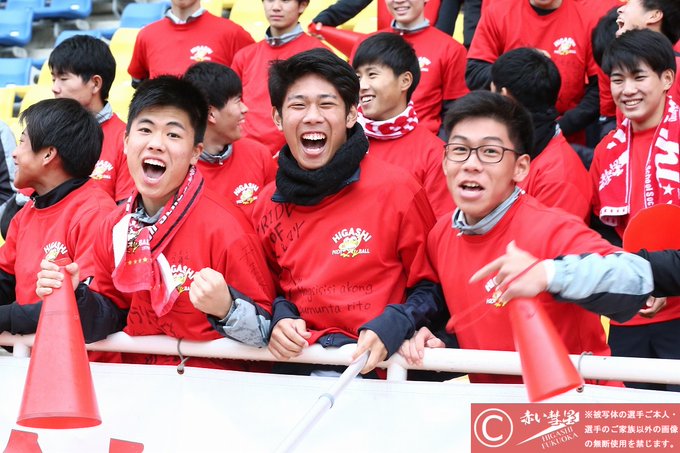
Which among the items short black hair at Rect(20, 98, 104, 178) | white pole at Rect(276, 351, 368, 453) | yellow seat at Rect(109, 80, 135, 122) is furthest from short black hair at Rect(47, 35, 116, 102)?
white pole at Rect(276, 351, 368, 453)

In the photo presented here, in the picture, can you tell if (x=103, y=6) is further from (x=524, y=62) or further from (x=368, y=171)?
(x=368, y=171)

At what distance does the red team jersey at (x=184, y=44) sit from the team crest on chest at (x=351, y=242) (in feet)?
9.70

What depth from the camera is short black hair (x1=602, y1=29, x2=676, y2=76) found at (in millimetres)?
3945

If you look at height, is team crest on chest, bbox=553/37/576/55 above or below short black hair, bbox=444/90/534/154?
above

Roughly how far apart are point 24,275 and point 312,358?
1310mm

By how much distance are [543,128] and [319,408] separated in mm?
2082

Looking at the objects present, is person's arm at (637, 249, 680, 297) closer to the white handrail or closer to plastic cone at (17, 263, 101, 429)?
the white handrail

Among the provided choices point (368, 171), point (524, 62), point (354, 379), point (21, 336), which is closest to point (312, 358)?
point (354, 379)

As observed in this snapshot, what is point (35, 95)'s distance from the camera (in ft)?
24.4

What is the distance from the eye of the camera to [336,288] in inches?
120

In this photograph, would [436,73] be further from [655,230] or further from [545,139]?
[655,230]

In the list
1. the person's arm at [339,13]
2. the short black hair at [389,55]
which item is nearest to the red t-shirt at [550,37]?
the short black hair at [389,55]

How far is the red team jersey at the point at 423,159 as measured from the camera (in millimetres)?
3938

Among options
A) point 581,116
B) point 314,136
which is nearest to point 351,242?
point 314,136
